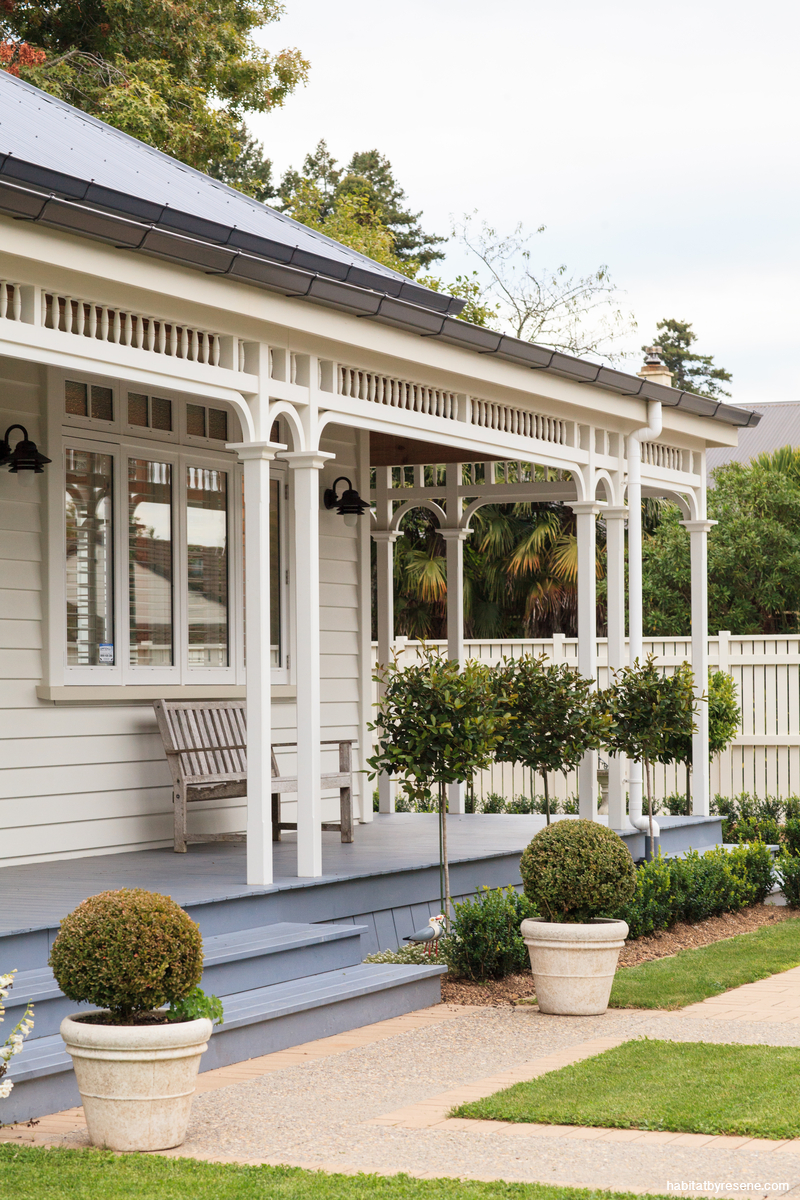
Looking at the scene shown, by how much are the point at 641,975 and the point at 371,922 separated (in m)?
1.61

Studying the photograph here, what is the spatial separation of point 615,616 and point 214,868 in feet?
14.0

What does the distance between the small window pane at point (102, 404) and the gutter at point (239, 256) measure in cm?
180

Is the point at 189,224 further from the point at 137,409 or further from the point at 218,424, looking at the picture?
the point at 218,424

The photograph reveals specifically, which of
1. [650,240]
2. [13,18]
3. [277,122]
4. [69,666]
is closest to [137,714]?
[69,666]

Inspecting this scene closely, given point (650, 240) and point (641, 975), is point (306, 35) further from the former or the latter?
point (641, 975)

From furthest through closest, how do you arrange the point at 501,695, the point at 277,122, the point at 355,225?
1. the point at 277,122
2. the point at 355,225
3. the point at 501,695

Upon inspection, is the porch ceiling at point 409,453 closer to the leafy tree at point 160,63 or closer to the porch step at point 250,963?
the porch step at point 250,963

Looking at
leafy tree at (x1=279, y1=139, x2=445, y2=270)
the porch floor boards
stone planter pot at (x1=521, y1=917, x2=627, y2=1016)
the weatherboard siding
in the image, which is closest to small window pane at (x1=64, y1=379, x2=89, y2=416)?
the weatherboard siding

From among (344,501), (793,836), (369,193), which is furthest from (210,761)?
(369,193)

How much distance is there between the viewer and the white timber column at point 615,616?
11.4m

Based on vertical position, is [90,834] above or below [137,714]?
below

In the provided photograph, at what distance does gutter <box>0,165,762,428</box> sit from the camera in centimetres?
613

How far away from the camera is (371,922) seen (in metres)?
8.57

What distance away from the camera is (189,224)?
711 cm
